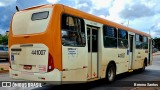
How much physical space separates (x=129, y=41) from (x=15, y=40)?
8.22 meters

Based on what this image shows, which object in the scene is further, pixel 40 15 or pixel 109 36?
pixel 109 36

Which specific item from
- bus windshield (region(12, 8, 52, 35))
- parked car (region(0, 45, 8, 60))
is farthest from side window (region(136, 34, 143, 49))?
parked car (region(0, 45, 8, 60))

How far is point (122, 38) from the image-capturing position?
1548cm

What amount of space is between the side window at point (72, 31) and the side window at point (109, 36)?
2330mm

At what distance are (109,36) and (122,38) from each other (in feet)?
6.98

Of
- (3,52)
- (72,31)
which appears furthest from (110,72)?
(3,52)

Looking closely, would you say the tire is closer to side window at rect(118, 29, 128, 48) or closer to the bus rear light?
side window at rect(118, 29, 128, 48)

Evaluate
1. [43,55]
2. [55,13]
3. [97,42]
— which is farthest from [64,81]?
[97,42]

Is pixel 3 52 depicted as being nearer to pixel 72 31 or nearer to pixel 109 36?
pixel 109 36

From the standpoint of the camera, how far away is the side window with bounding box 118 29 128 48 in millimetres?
15016

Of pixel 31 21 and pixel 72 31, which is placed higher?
pixel 31 21

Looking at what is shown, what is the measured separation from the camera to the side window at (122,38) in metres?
15.0

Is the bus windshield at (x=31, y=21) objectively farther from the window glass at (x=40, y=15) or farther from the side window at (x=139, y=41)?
the side window at (x=139, y=41)

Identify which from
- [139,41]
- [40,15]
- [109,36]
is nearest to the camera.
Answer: [40,15]
